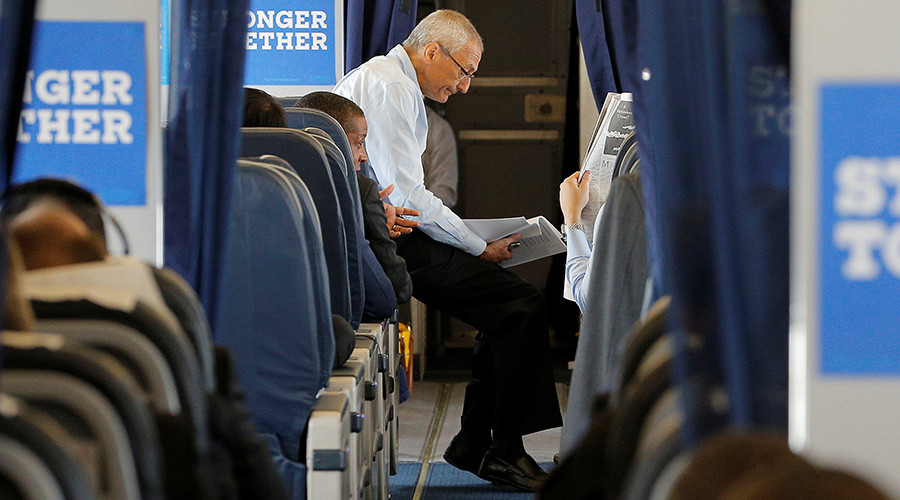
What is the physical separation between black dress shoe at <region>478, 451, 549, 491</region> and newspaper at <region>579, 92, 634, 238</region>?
109cm

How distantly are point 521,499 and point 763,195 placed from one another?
2860mm

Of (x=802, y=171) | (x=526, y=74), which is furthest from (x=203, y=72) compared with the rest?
(x=526, y=74)

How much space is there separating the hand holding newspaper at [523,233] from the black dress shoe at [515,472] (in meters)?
0.76

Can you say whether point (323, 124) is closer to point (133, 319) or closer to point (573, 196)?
point (573, 196)

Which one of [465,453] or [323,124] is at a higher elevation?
[323,124]

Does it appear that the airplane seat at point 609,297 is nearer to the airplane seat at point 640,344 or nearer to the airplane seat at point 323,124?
the airplane seat at point 640,344

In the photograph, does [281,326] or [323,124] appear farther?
[323,124]

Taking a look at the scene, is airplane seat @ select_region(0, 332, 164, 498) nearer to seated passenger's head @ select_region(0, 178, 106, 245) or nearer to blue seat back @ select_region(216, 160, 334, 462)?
seated passenger's head @ select_region(0, 178, 106, 245)

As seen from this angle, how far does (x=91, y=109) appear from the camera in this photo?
7.11 ft

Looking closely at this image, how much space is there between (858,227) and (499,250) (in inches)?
101

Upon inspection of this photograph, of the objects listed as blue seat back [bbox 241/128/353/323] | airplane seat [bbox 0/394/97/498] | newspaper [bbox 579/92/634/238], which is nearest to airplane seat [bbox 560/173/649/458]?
blue seat back [bbox 241/128/353/323]

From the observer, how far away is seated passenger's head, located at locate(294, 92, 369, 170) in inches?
140

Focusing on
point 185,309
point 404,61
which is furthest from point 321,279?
point 404,61

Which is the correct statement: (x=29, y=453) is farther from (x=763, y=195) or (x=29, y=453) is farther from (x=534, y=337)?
(x=534, y=337)
